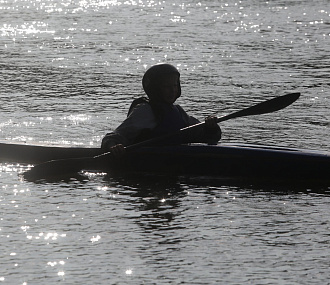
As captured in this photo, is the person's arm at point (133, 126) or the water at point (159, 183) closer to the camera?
the water at point (159, 183)

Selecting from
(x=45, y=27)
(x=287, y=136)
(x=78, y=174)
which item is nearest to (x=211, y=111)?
(x=287, y=136)

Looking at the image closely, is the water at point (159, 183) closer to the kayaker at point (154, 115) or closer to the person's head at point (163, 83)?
the kayaker at point (154, 115)

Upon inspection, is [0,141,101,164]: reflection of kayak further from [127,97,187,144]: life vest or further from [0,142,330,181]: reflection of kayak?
[127,97,187,144]: life vest

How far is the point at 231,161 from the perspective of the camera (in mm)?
8703

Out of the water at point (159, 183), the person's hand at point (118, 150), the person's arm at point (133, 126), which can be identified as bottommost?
the water at point (159, 183)

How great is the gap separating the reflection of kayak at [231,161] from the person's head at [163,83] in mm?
398

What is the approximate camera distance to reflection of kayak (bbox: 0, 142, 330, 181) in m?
8.52

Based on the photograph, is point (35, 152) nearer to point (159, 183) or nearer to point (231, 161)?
point (159, 183)

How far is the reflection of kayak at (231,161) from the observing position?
335 inches

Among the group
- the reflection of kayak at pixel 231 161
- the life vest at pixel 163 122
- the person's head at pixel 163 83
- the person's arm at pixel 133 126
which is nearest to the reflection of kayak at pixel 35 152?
Result: the reflection of kayak at pixel 231 161

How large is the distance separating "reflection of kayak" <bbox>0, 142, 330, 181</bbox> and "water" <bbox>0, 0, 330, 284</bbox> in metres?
0.15

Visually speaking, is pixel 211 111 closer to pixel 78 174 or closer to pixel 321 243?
pixel 78 174

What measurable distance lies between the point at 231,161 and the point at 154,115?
27.5 inches

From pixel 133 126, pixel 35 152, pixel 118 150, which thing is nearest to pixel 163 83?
pixel 133 126
